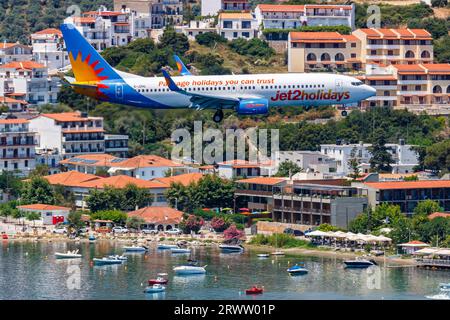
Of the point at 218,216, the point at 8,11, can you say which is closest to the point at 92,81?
the point at 218,216

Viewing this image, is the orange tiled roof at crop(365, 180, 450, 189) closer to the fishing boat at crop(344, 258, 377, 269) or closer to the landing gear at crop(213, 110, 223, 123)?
the fishing boat at crop(344, 258, 377, 269)

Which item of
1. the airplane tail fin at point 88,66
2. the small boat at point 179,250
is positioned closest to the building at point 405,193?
the small boat at point 179,250

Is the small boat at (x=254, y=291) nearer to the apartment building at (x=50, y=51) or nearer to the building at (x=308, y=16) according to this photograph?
the apartment building at (x=50, y=51)

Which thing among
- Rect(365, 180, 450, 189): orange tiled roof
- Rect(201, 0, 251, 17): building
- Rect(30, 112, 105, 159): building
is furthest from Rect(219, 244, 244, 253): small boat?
Rect(201, 0, 251, 17): building

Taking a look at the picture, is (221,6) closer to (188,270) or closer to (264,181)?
(264,181)
